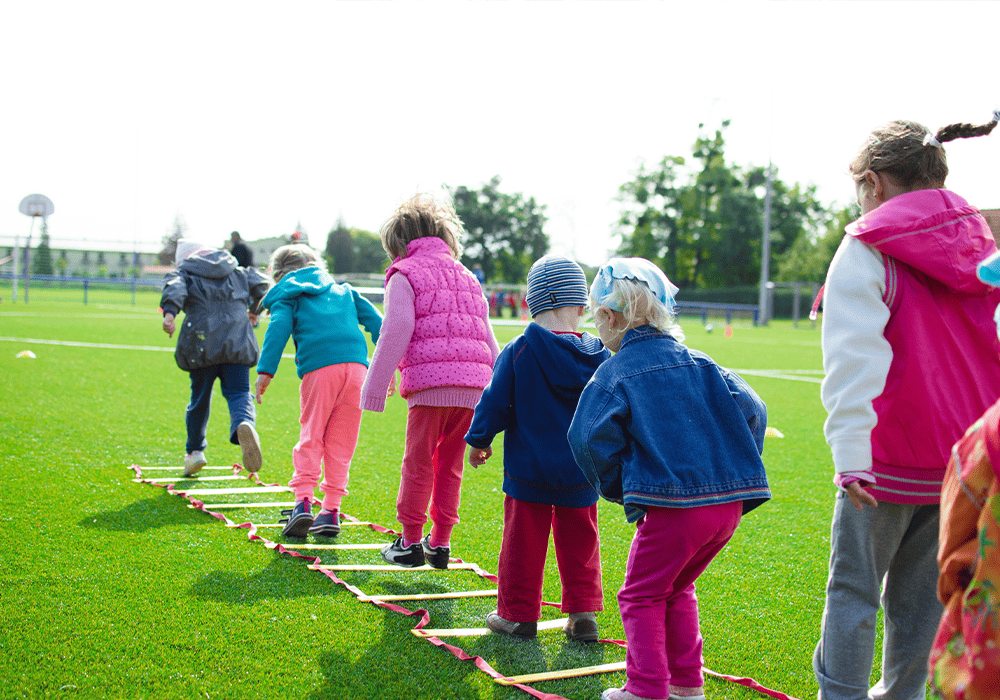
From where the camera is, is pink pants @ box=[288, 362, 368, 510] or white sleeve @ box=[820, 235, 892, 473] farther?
pink pants @ box=[288, 362, 368, 510]

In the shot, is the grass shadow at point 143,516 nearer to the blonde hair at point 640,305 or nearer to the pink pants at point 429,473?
the pink pants at point 429,473

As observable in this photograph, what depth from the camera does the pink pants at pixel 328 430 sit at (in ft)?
15.1

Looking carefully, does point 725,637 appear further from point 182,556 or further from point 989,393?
point 182,556

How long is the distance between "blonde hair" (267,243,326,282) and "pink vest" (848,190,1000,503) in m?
3.54

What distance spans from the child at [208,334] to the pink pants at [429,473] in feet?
7.06

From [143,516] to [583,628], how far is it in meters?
2.83

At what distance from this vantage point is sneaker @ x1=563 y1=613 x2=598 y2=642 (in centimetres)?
324

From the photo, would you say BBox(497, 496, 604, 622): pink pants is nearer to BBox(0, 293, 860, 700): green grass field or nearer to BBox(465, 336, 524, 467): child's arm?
BBox(0, 293, 860, 700): green grass field

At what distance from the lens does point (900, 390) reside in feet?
7.27

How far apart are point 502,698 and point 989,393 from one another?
5.83ft

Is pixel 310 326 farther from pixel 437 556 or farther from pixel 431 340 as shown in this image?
pixel 437 556

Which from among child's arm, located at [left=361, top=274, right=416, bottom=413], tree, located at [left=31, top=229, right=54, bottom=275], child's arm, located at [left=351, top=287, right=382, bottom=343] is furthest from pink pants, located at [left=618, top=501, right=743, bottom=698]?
tree, located at [left=31, top=229, right=54, bottom=275]

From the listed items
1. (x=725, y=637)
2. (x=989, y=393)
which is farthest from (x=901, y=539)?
(x=725, y=637)

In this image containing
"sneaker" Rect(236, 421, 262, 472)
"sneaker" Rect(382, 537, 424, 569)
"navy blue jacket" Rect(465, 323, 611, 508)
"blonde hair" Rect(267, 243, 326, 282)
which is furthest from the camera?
"sneaker" Rect(236, 421, 262, 472)
